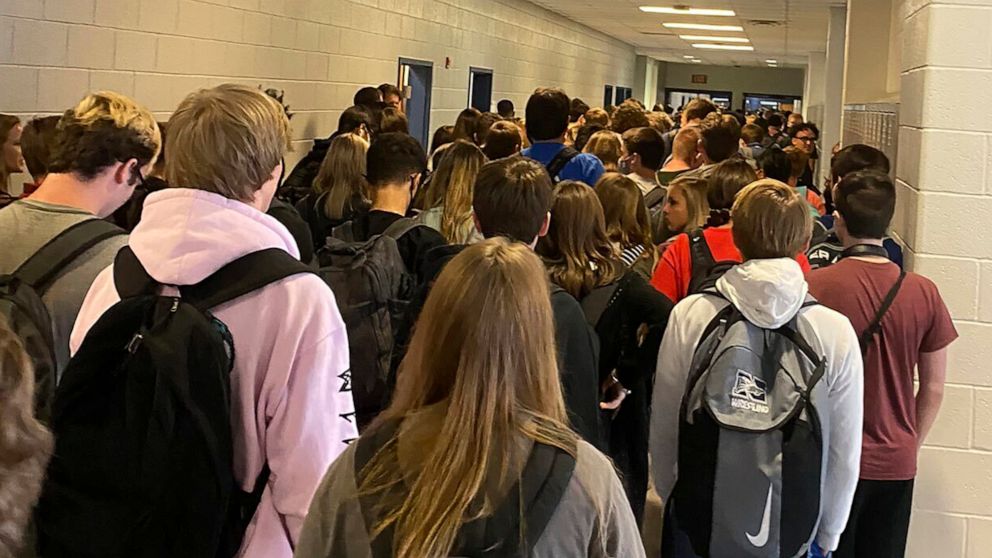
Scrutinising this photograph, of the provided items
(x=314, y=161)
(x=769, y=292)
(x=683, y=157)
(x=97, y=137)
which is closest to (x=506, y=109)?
(x=314, y=161)

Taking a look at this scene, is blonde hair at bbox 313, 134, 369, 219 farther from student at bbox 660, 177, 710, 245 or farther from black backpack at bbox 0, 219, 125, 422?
Result: black backpack at bbox 0, 219, 125, 422

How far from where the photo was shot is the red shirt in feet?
11.4

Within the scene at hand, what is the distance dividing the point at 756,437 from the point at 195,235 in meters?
1.55

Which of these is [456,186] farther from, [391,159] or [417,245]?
[417,245]

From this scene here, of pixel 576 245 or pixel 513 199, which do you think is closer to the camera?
pixel 513 199

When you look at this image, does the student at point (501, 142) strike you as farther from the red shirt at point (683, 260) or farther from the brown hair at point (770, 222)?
the brown hair at point (770, 222)

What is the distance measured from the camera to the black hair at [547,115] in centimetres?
514

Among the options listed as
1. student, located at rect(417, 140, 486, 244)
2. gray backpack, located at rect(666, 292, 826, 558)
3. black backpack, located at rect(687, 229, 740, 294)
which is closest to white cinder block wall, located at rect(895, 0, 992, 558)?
black backpack, located at rect(687, 229, 740, 294)

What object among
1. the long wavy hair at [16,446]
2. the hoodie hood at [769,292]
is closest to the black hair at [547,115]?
the hoodie hood at [769,292]

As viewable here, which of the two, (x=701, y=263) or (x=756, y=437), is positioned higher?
(x=701, y=263)

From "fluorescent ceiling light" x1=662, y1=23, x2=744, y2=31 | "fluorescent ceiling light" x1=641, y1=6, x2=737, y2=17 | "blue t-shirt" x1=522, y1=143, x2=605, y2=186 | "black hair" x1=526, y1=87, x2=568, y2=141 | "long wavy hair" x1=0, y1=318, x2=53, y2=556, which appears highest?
"fluorescent ceiling light" x1=662, y1=23, x2=744, y2=31

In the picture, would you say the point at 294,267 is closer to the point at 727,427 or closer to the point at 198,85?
the point at 727,427

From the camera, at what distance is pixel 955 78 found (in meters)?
3.51

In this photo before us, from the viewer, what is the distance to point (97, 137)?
243cm
